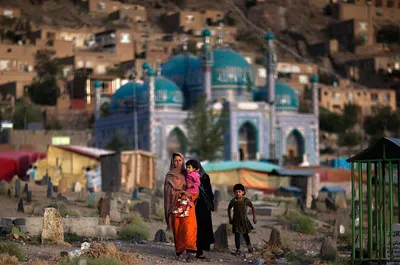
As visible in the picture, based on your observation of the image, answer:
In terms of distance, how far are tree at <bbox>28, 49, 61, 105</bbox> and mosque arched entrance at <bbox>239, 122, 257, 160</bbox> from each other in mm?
23567

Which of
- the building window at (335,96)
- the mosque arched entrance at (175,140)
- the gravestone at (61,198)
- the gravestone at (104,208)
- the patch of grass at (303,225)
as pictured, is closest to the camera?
the gravestone at (104,208)

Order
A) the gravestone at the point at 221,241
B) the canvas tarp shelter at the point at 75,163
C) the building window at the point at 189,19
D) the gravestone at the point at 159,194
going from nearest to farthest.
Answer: the gravestone at the point at 221,241 < the gravestone at the point at 159,194 < the canvas tarp shelter at the point at 75,163 < the building window at the point at 189,19

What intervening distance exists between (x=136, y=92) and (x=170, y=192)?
4510cm

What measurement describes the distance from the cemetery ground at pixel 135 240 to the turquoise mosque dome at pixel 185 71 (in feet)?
114

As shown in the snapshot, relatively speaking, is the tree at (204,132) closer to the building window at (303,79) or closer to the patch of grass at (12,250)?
the building window at (303,79)

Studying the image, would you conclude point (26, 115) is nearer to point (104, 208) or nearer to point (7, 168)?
point (7, 168)

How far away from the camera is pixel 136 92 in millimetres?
59906

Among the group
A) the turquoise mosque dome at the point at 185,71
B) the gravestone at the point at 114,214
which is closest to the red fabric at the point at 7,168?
the gravestone at the point at 114,214

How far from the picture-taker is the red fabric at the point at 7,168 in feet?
127

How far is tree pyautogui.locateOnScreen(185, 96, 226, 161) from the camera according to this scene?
178 ft

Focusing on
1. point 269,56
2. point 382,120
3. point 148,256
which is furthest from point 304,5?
point 148,256

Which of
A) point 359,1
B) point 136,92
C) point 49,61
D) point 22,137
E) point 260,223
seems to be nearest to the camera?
point 260,223

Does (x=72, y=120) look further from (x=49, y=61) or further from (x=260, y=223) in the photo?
(x=260, y=223)

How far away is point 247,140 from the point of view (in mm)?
60594
